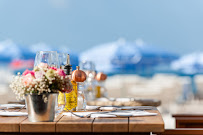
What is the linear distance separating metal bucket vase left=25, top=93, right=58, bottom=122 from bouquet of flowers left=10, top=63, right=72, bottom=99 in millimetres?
18

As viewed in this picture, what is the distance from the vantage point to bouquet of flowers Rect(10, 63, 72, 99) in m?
1.20

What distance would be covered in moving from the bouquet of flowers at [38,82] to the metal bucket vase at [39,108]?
0.06 feet

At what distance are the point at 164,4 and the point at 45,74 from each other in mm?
12324

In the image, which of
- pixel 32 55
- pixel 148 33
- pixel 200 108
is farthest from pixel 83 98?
pixel 148 33

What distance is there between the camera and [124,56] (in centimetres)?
955

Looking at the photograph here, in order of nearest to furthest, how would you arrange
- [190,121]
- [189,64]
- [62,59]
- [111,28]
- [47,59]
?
[47,59]
[62,59]
[190,121]
[189,64]
[111,28]

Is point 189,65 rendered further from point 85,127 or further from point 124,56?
point 85,127

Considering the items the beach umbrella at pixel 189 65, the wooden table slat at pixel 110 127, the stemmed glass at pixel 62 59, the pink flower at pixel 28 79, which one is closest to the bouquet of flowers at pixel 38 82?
the pink flower at pixel 28 79

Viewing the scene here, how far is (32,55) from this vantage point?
28.7ft

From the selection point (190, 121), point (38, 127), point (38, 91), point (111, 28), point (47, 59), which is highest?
point (111, 28)

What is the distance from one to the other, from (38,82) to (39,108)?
10 centimetres

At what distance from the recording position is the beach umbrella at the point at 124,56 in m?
9.32

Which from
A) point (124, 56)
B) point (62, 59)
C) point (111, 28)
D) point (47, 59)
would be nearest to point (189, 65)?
point (124, 56)

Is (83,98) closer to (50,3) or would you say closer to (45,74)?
(45,74)
